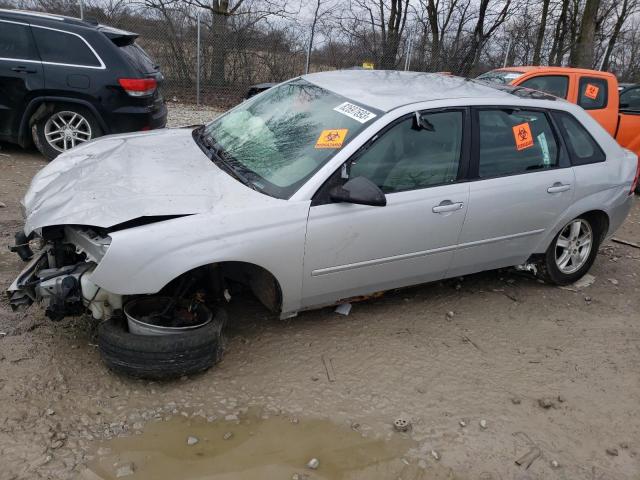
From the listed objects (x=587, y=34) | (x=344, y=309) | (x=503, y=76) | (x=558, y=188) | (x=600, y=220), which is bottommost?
(x=344, y=309)

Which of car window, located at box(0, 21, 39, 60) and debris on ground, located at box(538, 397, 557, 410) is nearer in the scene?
debris on ground, located at box(538, 397, 557, 410)

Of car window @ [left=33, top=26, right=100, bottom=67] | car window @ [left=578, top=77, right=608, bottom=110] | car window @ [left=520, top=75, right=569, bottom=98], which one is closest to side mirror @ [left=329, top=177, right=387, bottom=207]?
car window @ [left=33, top=26, right=100, bottom=67]

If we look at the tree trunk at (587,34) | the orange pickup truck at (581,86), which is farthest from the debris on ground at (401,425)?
the tree trunk at (587,34)

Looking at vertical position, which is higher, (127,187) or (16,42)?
(16,42)

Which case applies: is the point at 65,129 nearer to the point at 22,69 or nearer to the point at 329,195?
the point at 22,69

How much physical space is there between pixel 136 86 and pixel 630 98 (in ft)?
26.7

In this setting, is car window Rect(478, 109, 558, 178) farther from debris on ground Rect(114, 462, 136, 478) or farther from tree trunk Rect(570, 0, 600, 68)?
tree trunk Rect(570, 0, 600, 68)

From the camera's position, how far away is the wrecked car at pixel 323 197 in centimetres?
300

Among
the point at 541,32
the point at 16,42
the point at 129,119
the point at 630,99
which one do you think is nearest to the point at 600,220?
the point at 129,119

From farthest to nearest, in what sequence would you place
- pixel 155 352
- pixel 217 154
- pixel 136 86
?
pixel 136 86, pixel 217 154, pixel 155 352

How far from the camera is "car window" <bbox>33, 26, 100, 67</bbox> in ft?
22.0

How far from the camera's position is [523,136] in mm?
4203

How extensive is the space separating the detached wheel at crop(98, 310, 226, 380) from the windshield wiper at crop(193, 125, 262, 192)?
0.95 m

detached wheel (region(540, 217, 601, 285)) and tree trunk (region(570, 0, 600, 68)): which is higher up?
tree trunk (region(570, 0, 600, 68))
